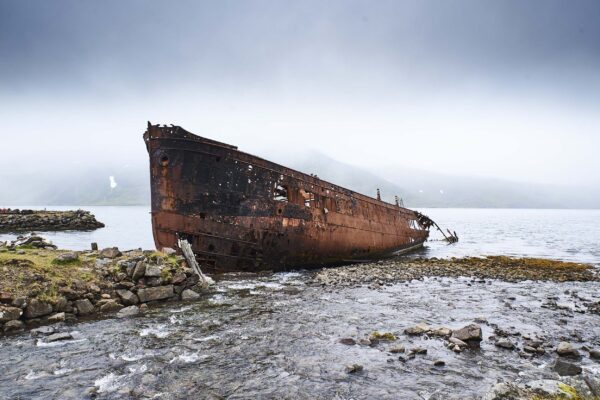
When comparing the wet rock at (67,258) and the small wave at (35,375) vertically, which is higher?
the wet rock at (67,258)

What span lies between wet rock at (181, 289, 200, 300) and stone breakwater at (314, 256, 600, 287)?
18.7ft

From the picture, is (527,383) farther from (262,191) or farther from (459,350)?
(262,191)

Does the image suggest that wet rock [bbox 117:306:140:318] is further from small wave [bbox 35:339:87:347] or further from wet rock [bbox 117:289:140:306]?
small wave [bbox 35:339:87:347]

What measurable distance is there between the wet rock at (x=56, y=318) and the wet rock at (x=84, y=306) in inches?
20.4

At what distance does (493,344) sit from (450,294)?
20.5 ft

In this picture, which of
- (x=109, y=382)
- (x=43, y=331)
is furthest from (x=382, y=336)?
(x=43, y=331)

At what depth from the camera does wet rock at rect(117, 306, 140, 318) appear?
1044 cm

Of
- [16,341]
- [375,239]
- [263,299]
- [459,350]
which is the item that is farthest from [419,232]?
[16,341]

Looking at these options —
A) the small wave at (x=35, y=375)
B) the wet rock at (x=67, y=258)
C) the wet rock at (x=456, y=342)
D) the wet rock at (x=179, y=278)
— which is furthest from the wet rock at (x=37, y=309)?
the wet rock at (x=456, y=342)

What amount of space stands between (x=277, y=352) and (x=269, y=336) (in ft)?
3.32

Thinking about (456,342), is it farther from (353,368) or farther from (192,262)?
(192,262)

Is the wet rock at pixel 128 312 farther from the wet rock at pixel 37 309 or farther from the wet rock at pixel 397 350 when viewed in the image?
the wet rock at pixel 397 350

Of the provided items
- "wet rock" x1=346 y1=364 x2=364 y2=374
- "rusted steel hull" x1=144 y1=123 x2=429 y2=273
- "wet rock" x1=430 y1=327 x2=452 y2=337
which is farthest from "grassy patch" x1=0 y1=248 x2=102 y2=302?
"wet rock" x1=430 y1=327 x2=452 y2=337

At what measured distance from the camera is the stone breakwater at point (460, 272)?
17172mm
